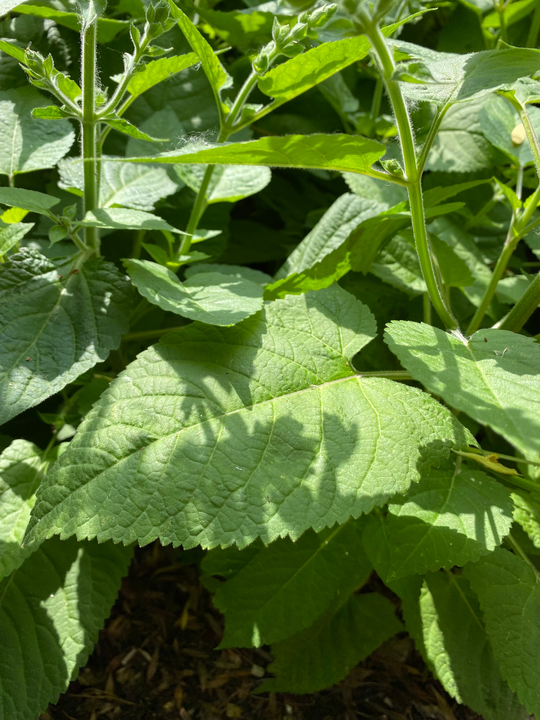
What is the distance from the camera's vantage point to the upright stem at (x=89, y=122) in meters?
0.97

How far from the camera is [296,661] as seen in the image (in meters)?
1.30

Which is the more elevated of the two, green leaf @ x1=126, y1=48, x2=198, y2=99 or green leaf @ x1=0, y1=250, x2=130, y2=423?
green leaf @ x1=126, y1=48, x2=198, y2=99

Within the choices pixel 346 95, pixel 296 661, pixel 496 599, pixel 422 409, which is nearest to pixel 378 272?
pixel 422 409

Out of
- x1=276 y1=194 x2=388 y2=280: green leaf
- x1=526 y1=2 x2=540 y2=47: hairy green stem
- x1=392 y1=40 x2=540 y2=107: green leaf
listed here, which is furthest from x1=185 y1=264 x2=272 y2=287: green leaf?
x1=526 y1=2 x2=540 y2=47: hairy green stem

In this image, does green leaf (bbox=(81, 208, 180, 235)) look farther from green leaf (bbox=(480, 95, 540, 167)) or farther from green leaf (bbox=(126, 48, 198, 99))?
green leaf (bbox=(480, 95, 540, 167))

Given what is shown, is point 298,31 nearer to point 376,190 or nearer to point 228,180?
point 228,180

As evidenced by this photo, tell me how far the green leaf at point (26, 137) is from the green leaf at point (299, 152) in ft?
2.01

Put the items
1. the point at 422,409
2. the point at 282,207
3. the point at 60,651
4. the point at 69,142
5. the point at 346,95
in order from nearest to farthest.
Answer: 1. the point at 422,409
2. the point at 60,651
3. the point at 69,142
4. the point at 346,95
5. the point at 282,207

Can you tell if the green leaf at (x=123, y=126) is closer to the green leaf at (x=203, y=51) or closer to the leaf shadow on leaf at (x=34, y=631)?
the green leaf at (x=203, y=51)

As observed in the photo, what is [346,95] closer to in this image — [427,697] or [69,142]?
[69,142]

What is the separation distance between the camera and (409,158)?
0.88 m

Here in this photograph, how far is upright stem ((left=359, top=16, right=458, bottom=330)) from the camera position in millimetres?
701

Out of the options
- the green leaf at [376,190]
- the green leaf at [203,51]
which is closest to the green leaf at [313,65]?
the green leaf at [203,51]

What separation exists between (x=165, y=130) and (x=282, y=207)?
54cm
